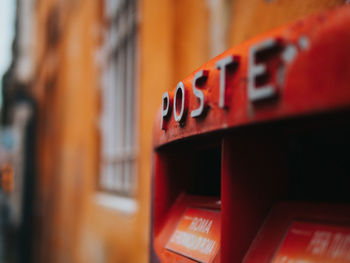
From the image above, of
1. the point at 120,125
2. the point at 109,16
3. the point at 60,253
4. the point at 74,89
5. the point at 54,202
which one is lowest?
the point at 60,253

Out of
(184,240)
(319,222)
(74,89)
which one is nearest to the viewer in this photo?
(319,222)

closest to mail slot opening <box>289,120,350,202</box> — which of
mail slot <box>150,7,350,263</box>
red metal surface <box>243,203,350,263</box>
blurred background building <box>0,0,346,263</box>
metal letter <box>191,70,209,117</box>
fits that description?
mail slot <box>150,7,350,263</box>

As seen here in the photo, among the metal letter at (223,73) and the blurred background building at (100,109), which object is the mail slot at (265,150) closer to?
the metal letter at (223,73)

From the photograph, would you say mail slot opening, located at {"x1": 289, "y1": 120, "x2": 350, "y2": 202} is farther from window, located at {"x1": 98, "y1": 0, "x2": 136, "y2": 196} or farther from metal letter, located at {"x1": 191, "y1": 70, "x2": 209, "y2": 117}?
window, located at {"x1": 98, "y1": 0, "x2": 136, "y2": 196}

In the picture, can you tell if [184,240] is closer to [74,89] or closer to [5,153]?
[74,89]

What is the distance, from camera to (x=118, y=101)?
4.34 metres

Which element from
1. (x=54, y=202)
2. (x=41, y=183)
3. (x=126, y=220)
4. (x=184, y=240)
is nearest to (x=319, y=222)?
(x=184, y=240)

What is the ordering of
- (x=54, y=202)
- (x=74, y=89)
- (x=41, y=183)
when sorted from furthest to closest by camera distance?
(x=41, y=183)
(x=54, y=202)
(x=74, y=89)

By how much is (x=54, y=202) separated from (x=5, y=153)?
4.02m

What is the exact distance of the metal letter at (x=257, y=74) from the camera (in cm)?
74

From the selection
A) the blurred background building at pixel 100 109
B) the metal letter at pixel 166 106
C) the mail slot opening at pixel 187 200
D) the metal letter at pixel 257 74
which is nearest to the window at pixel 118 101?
the blurred background building at pixel 100 109

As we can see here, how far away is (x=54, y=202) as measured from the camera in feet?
23.2

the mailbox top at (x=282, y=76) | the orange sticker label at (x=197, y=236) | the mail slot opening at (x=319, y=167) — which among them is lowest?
the orange sticker label at (x=197, y=236)

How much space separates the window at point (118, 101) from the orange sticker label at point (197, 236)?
7.99 ft
